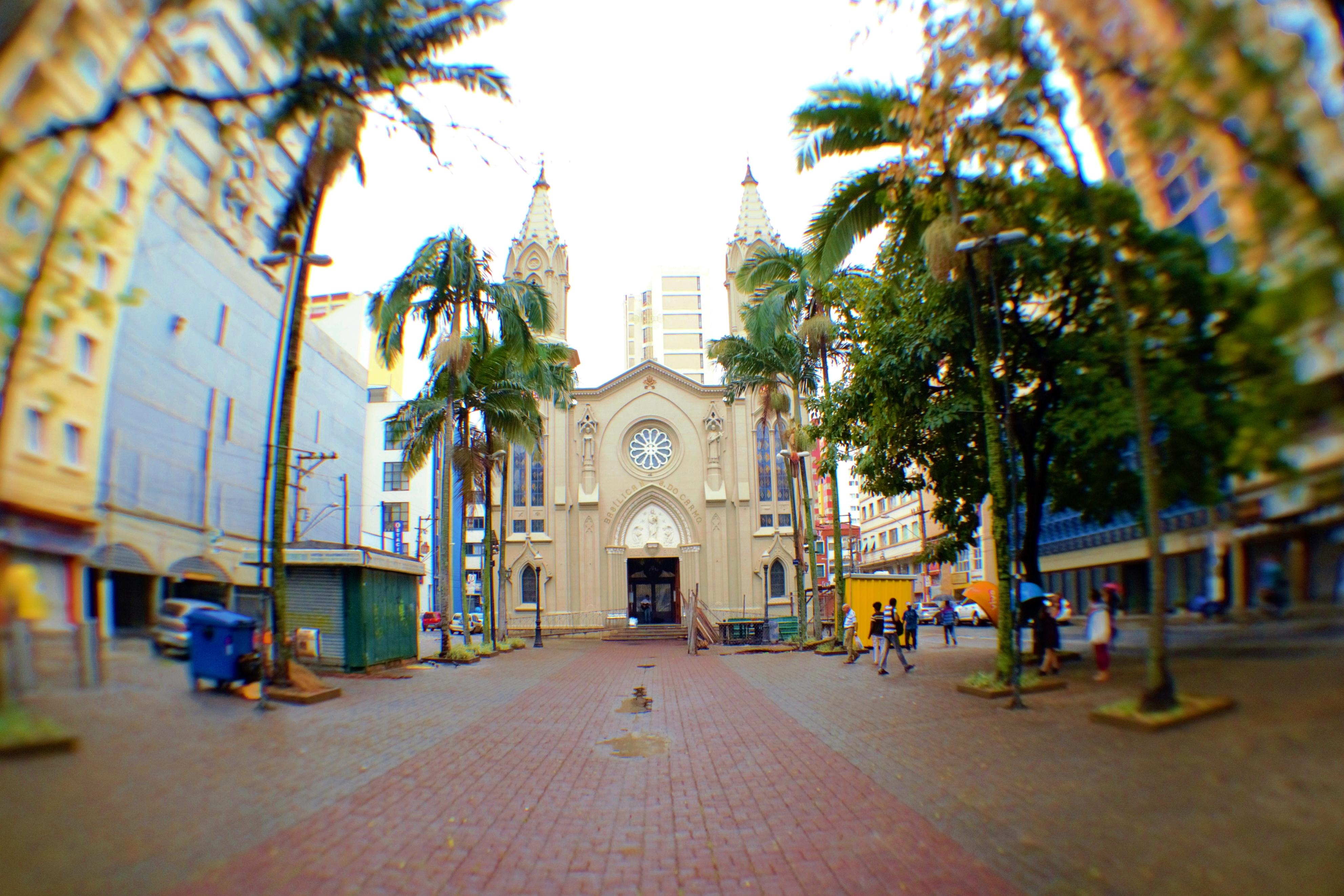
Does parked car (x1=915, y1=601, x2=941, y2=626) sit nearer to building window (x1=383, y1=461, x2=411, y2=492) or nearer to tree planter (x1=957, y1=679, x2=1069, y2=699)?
tree planter (x1=957, y1=679, x2=1069, y2=699)

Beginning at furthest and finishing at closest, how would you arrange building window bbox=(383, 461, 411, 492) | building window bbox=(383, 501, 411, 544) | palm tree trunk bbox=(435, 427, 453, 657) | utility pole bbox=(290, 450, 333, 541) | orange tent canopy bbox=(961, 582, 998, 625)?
orange tent canopy bbox=(961, 582, 998, 625) → palm tree trunk bbox=(435, 427, 453, 657) → building window bbox=(383, 501, 411, 544) → building window bbox=(383, 461, 411, 492) → utility pole bbox=(290, 450, 333, 541)

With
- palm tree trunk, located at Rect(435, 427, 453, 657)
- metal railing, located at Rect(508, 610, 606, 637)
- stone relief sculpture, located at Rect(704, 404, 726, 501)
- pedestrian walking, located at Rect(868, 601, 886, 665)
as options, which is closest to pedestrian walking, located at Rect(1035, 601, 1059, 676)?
Result: pedestrian walking, located at Rect(868, 601, 886, 665)

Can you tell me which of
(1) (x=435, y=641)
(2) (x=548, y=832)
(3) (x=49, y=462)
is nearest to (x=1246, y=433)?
(3) (x=49, y=462)

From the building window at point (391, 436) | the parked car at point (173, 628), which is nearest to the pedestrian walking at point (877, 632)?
the building window at point (391, 436)

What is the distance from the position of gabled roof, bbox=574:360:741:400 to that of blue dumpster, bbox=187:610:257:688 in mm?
46350

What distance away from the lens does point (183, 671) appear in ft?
6.21

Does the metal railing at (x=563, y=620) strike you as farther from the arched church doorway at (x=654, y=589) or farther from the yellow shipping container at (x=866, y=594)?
the yellow shipping container at (x=866, y=594)

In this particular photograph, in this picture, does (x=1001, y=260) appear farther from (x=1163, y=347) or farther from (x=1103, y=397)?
(x=1163, y=347)

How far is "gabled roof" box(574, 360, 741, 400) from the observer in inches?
1911

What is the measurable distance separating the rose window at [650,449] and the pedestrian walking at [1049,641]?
149ft

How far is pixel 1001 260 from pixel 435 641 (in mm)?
39771

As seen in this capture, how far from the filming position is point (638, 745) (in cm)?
962

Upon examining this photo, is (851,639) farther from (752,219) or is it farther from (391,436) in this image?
(752,219)

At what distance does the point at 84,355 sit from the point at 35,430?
0.18 metres
